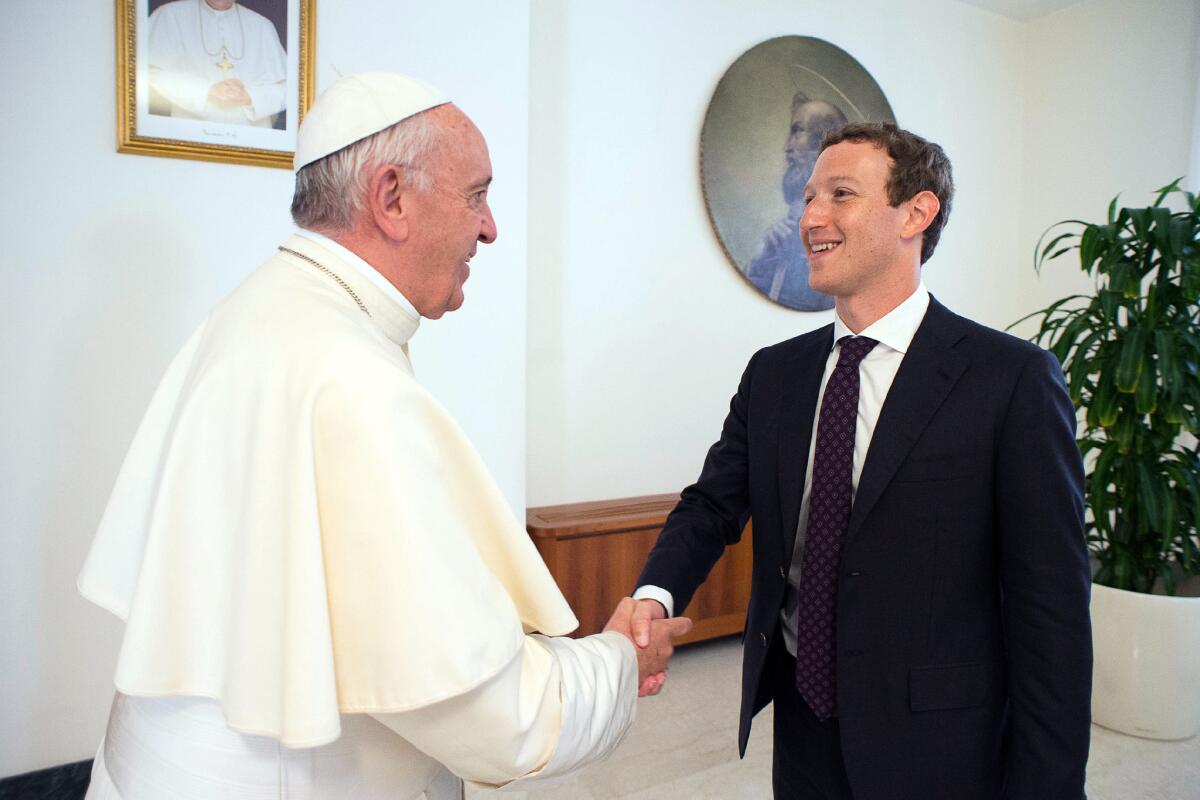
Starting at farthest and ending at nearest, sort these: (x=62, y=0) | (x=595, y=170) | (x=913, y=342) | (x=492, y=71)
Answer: (x=595, y=170) < (x=492, y=71) < (x=62, y=0) < (x=913, y=342)

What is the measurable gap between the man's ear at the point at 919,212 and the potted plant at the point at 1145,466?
1918 millimetres

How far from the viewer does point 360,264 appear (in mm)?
1162

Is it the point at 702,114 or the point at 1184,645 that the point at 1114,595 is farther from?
the point at 702,114

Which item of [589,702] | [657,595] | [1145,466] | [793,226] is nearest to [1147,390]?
[1145,466]

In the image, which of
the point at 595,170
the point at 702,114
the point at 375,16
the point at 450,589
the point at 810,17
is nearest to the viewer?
the point at 450,589

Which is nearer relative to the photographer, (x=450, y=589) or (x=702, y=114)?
(x=450, y=589)

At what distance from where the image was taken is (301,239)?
118 centimetres

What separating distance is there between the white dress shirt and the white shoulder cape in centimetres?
76

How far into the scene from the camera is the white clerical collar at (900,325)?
58.6 inches

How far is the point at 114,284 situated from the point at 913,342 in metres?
2.35

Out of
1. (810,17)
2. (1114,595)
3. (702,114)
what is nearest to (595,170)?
(702,114)

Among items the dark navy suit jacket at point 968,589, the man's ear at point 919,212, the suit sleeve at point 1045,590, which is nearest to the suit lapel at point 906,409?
the dark navy suit jacket at point 968,589

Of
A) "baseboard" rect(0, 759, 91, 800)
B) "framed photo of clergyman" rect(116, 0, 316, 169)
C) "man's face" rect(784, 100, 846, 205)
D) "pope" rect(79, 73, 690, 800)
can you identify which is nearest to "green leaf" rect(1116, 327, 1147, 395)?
"man's face" rect(784, 100, 846, 205)

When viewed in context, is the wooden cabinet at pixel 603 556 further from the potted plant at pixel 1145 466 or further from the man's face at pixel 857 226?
the man's face at pixel 857 226
